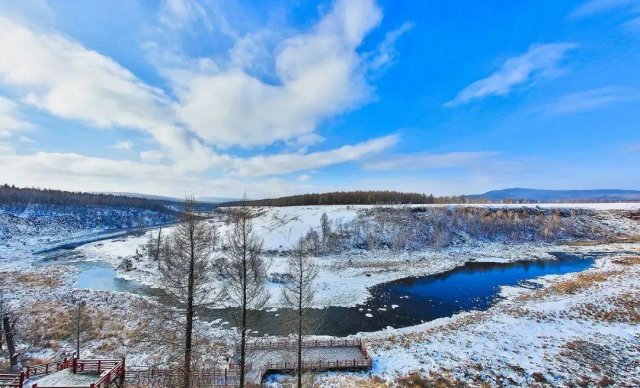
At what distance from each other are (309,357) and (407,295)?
21596 millimetres

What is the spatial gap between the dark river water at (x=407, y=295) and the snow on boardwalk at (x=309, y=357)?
12.1 feet

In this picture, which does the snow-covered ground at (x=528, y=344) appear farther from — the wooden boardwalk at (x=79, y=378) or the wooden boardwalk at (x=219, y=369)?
the wooden boardwalk at (x=79, y=378)

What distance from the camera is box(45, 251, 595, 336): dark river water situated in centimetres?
Result: 3019

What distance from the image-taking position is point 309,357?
2227 cm

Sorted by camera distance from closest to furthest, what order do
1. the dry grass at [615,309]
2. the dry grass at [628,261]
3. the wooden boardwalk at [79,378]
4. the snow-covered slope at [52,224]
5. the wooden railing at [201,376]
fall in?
the wooden boardwalk at [79,378] < the wooden railing at [201,376] < the dry grass at [615,309] < the dry grass at [628,261] < the snow-covered slope at [52,224]

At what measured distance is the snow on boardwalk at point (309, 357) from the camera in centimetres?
2073

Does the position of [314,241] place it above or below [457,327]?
above

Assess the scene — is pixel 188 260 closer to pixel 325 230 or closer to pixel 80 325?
pixel 80 325

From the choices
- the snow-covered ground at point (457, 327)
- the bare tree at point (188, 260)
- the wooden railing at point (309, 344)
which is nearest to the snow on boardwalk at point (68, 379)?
the bare tree at point (188, 260)

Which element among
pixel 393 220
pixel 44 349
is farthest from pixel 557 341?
pixel 393 220

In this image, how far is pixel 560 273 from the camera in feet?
163

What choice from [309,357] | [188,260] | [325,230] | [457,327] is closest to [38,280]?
[309,357]

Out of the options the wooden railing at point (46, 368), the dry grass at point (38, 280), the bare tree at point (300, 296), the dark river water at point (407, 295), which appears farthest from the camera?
the dry grass at point (38, 280)

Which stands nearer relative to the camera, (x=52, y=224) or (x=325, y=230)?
(x=325, y=230)
